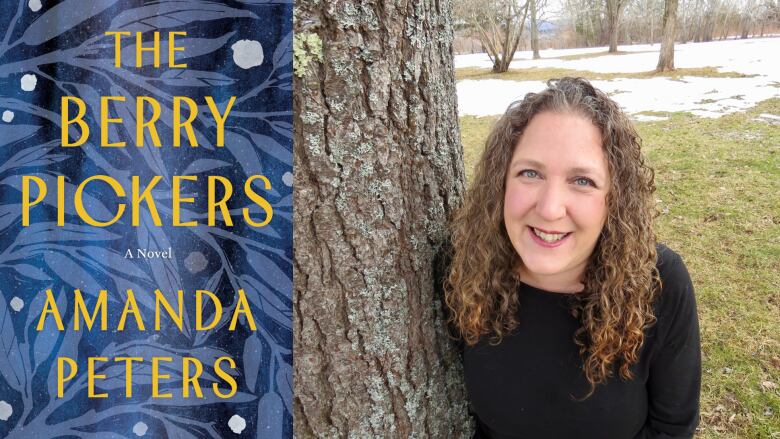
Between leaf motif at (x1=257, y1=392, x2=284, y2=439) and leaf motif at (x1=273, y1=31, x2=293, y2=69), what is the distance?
0.69 metres

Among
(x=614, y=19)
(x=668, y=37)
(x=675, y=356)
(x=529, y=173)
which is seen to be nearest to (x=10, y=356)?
(x=529, y=173)

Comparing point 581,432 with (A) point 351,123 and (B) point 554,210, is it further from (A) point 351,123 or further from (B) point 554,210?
(A) point 351,123

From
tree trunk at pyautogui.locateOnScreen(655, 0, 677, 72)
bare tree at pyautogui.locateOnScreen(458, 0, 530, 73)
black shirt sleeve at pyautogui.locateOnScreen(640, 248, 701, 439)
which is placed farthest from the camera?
bare tree at pyautogui.locateOnScreen(458, 0, 530, 73)

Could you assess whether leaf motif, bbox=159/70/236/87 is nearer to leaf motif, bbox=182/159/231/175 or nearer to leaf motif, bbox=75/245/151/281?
leaf motif, bbox=182/159/231/175

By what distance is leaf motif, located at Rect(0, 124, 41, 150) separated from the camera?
3.46ft

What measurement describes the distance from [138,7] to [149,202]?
0.38 m

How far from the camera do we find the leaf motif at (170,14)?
1.05 metres

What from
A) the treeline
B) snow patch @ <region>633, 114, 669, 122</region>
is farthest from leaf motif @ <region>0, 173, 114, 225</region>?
the treeline

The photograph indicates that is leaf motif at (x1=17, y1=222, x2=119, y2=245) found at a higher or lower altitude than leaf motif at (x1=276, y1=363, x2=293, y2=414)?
higher

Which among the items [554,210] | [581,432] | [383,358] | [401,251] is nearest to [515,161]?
[554,210]

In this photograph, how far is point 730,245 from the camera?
356 centimetres

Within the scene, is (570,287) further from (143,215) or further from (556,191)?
(143,215)

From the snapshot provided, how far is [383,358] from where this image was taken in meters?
1.27

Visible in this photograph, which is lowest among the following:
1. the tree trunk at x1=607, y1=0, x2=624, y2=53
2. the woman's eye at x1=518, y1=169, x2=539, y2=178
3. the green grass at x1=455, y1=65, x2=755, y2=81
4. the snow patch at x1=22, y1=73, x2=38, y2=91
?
the woman's eye at x1=518, y1=169, x2=539, y2=178
